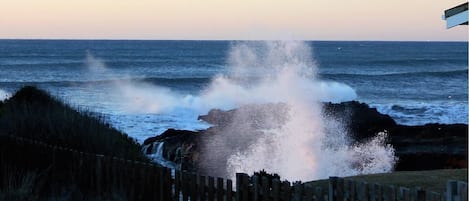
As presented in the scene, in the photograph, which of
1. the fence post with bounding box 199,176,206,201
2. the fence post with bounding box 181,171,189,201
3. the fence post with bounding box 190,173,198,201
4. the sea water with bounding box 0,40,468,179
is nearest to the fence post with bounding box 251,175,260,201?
the fence post with bounding box 199,176,206,201

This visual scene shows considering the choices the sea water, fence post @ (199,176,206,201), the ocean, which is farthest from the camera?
the ocean

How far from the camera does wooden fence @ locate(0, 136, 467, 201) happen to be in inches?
251

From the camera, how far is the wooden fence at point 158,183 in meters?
6.38

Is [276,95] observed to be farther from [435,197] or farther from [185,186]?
[435,197]

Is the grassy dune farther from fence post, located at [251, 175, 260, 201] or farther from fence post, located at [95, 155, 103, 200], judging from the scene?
fence post, located at [251, 175, 260, 201]

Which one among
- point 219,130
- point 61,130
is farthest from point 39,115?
point 219,130

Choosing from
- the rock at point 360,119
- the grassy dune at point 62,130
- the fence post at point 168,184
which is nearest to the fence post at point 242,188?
the fence post at point 168,184

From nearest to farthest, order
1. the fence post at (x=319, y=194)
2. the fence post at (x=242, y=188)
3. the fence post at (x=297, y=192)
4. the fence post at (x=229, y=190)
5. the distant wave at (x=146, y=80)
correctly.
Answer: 1. the fence post at (x=319, y=194)
2. the fence post at (x=297, y=192)
3. the fence post at (x=242, y=188)
4. the fence post at (x=229, y=190)
5. the distant wave at (x=146, y=80)

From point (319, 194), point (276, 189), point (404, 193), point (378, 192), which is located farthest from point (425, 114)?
point (404, 193)

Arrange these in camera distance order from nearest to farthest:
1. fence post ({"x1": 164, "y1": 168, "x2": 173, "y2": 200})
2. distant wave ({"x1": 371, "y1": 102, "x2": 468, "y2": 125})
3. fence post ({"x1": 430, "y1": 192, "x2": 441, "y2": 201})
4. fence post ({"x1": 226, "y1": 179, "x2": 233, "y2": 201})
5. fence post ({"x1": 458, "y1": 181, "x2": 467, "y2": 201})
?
fence post ({"x1": 458, "y1": 181, "x2": 467, "y2": 201})
fence post ({"x1": 430, "y1": 192, "x2": 441, "y2": 201})
fence post ({"x1": 226, "y1": 179, "x2": 233, "y2": 201})
fence post ({"x1": 164, "y1": 168, "x2": 173, "y2": 200})
distant wave ({"x1": 371, "y1": 102, "x2": 468, "y2": 125})

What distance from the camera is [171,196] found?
27.2 feet

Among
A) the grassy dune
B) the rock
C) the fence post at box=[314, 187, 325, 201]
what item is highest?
the rock

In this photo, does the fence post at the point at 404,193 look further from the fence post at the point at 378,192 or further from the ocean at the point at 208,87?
the ocean at the point at 208,87

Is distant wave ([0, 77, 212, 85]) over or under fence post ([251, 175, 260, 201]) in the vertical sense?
over
